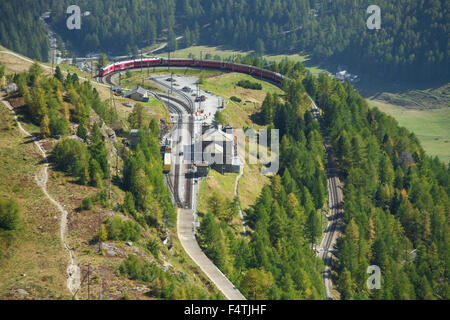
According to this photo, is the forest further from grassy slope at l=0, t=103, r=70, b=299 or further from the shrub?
grassy slope at l=0, t=103, r=70, b=299

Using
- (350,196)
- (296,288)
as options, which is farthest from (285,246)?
(350,196)

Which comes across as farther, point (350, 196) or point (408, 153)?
point (408, 153)

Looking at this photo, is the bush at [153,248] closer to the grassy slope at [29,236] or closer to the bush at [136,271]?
the bush at [136,271]

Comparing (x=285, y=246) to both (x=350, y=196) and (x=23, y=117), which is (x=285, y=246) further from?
(x=23, y=117)

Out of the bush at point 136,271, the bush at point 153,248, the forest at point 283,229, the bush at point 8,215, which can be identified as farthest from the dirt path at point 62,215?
the forest at point 283,229

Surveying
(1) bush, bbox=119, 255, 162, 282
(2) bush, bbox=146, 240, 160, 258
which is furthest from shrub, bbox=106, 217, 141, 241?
(1) bush, bbox=119, 255, 162, 282

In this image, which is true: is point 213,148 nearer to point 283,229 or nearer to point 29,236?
point 283,229

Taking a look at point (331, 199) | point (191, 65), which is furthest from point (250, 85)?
point (331, 199)
